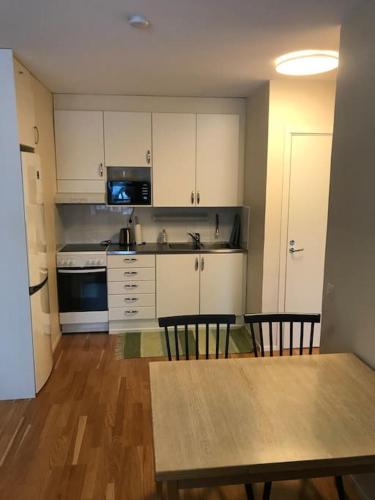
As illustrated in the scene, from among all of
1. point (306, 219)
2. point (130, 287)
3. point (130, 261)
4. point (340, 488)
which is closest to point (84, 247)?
point (130, 261)

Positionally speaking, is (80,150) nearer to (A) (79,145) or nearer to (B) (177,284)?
(A) (79,145)

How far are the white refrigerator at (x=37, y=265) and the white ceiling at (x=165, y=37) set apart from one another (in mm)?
775

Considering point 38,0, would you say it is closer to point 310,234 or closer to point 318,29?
point 318,29

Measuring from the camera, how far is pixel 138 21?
2082mm

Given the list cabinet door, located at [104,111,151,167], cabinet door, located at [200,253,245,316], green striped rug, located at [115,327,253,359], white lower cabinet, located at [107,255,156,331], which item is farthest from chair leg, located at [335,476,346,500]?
cabinet door, located at [104,111,151,167]

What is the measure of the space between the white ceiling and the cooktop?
1.63 m

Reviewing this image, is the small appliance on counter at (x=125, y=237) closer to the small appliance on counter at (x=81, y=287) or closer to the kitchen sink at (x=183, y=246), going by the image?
the small appliance on counter at (x=81, y=287)

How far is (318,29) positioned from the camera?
7.39 ft

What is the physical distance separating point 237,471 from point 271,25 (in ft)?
7.20

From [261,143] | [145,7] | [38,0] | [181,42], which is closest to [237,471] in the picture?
[145,7]

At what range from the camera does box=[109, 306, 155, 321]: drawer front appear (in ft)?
13.8

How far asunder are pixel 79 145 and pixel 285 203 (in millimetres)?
2184

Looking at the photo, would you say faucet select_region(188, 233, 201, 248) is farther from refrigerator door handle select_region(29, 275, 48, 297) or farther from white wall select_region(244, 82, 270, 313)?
refrigerator door handle select_region(29, 275, 48, 297)

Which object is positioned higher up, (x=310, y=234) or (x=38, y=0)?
(x=38, y=0)
